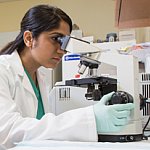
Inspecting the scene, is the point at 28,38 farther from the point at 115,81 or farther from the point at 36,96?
the point at 115,81

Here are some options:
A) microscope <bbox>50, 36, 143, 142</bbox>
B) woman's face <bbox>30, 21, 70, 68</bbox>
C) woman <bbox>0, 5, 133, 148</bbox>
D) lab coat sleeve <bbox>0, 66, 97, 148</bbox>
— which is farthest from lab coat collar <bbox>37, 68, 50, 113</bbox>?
lab coat sleeve <bbox>0, 66, 97, 148</bbox>

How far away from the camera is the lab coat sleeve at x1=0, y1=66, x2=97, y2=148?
0.79 meters

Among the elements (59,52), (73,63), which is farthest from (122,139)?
(73,63)

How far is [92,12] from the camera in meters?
2.98

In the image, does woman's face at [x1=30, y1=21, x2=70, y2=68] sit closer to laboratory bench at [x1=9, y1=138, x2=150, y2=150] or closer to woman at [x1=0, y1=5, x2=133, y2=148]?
woman at [x1=0, y1=5, x2=133, y2=148]

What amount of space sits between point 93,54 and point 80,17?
6.82 ft

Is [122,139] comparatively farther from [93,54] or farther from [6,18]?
[6,18]

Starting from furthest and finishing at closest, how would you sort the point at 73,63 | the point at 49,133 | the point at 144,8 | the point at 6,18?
the point at 6,18
the point at 73,63
the point at 144,8
the point at 49,133

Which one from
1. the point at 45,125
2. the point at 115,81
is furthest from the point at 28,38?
the point at 45,125

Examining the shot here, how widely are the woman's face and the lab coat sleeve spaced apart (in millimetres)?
447

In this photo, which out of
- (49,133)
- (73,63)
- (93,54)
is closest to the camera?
(49,133)

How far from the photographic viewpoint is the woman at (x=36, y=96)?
81 centimetres

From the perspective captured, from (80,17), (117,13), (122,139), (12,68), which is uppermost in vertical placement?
(80,17)

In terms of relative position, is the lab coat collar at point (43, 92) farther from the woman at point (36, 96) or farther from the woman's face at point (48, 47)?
the woman's face at point (48, 47)
